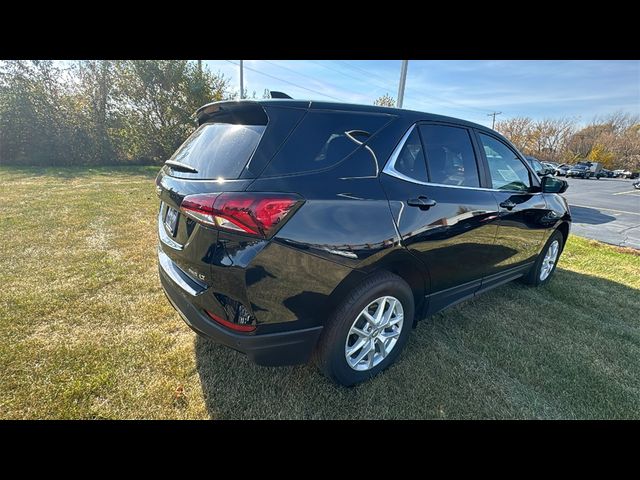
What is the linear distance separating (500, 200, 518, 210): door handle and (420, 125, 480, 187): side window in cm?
41

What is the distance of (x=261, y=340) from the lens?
166 centimetres

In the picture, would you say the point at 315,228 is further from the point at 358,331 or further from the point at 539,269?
the point at 539,269

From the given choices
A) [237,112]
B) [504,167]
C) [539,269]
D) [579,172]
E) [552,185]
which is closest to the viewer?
[237,112]

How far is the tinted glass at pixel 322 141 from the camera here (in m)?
1.67

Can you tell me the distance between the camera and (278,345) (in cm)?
171

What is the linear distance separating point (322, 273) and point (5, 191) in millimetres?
10421

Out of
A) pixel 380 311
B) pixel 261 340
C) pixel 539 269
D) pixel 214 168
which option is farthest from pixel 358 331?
pixel 539 269

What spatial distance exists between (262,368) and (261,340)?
696 mm

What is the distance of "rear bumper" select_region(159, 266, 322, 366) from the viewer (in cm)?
165

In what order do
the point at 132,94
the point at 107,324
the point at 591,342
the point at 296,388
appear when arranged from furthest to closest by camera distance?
the point at 132,94, the point at 591,342, the point at 107,324, the point at 296,388

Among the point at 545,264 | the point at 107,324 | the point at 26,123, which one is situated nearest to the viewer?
the point at 107,324
